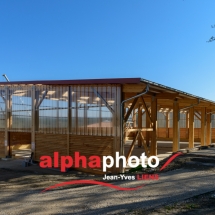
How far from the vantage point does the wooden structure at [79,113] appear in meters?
11.4

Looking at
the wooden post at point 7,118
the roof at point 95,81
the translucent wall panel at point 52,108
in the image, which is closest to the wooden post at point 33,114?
the translucent wall panel at point 52,108

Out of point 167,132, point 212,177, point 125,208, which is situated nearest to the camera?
point 125,208

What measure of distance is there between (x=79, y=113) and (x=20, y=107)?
528 cm

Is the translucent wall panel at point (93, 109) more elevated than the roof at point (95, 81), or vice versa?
the roof at point (95, 81)

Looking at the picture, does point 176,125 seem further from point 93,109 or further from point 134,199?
point 134,199

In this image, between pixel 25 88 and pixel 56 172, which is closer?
pixel 56 172

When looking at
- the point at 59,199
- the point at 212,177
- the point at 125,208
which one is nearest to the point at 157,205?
the point at 125,208

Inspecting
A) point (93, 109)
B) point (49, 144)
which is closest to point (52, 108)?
point (49, 144)

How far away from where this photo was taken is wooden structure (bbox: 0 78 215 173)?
11430mm

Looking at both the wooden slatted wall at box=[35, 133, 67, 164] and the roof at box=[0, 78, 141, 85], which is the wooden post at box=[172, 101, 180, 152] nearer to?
the roof at box=[0, 78, 141, 85]

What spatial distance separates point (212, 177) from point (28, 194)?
5.36m

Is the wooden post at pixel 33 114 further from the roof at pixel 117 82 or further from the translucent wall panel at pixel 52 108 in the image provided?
the roof at pixel 117 82

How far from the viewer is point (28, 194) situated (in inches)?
294

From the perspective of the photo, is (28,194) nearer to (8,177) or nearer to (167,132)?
(8,177)
